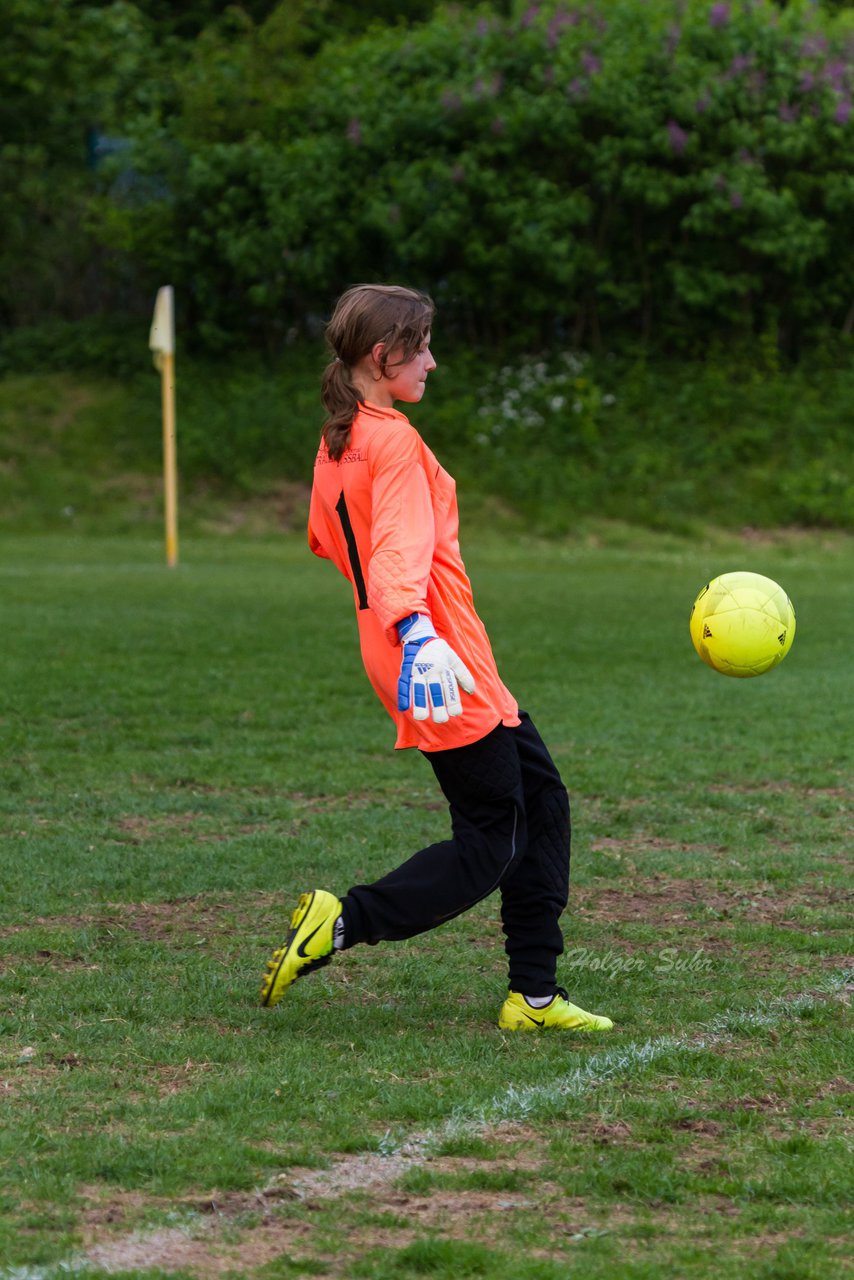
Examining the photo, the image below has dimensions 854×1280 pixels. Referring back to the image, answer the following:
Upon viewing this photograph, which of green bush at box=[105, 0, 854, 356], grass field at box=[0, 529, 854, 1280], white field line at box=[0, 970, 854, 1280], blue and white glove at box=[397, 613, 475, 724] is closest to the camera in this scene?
white field line at box=[0, 970, 854, 1280]

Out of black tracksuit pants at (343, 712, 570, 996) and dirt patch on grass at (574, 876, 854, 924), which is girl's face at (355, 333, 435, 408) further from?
dirt patch on grass at (574, 876, 854, 924)

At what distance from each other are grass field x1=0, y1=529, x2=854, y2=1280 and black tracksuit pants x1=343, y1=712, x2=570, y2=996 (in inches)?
10.8

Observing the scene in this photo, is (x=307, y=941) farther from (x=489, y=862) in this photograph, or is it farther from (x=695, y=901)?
(x=695, y=901)

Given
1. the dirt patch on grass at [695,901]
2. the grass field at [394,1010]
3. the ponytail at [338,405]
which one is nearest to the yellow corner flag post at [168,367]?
the grass field at [394,1010]

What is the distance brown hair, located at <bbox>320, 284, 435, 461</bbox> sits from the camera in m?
4.16

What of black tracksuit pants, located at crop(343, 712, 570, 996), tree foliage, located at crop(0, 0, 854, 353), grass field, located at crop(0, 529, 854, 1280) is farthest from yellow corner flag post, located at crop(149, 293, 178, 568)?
black tracksuit pants, located at crop(343, 712, 570, 996)

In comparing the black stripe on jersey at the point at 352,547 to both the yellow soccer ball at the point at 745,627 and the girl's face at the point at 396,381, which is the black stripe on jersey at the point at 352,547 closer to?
the girl's face at the point at 396,381

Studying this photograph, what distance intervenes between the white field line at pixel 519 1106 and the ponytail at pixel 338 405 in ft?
5.59

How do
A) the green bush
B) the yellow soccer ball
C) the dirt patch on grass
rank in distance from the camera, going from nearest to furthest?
the yellow soccer ball → the dirt patch on grass → the green bush

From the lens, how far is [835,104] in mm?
25797

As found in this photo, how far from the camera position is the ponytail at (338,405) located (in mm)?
4172

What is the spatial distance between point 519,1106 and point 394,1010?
0.86 m

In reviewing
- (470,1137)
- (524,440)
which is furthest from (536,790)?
(524,440)

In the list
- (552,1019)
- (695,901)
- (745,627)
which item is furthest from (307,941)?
(695,901)
